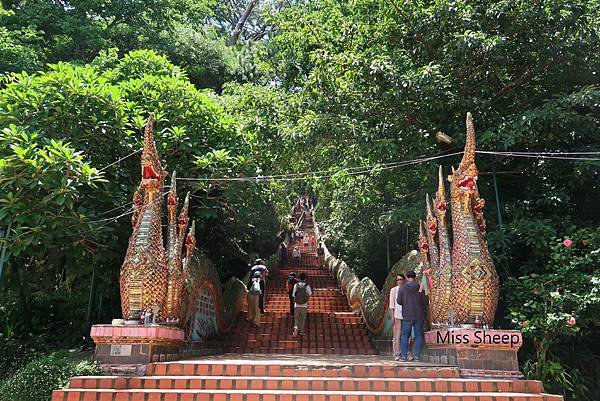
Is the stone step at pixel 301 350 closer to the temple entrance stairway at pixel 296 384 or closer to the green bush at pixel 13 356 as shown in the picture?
the temple entrance stairway at pixel 296 384

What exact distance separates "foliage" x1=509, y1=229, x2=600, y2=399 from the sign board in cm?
520

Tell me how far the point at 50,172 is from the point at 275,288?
954cm

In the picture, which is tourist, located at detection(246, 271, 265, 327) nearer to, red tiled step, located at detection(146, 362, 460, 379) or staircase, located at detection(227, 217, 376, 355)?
staircase, located at detection(227, 217, 376, 355)

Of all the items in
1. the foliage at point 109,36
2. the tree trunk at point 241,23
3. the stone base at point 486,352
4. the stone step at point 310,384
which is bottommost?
the stone step at point 310,384

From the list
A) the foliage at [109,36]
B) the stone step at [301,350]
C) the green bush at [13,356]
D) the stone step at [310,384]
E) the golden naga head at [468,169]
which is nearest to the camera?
the stone step at [310,384]

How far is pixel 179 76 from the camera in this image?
36.1 ft

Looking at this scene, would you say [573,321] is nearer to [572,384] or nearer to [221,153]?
[572,384]

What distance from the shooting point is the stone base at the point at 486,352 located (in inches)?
235

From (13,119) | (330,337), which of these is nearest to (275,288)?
(330,337)

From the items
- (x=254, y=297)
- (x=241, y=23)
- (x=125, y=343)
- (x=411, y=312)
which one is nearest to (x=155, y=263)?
(x=125, y=343)

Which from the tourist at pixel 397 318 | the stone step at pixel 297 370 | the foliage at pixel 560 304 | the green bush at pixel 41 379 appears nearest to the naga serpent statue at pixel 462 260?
the tourist at pixel 397 318

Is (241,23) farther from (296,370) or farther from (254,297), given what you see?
(296,370)

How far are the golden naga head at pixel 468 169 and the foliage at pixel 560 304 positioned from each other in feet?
6.07

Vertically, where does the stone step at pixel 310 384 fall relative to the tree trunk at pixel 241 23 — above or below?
below
